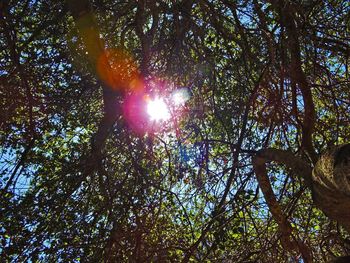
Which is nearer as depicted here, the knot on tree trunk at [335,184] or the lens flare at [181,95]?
the knot on tree trunk at [335,184]

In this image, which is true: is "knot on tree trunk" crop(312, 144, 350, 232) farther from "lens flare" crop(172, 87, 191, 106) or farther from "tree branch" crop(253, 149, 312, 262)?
"lens flare" crop(172, 87, 191, 106)

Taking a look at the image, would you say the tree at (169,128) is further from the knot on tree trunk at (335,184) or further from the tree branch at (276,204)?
the knot on tree trunk at (335,184)

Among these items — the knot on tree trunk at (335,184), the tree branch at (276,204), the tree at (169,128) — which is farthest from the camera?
the tree at (169,128)

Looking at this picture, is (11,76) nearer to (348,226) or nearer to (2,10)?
(2,10)

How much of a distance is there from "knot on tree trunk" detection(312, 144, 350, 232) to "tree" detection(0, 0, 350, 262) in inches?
24.1

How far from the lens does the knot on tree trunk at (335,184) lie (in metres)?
1.81

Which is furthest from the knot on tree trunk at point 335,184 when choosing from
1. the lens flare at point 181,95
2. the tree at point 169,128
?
the lens flare at point 181,95

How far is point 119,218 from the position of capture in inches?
142

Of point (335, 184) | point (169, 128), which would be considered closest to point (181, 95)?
point (169, 128)

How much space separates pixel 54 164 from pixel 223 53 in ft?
7.48

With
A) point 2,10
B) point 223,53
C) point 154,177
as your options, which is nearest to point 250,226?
point 154,177

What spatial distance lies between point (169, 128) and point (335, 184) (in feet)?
11.2

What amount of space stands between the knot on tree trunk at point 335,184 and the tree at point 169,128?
0.61 metres

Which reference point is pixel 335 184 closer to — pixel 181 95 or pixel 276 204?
pixel 276 204
